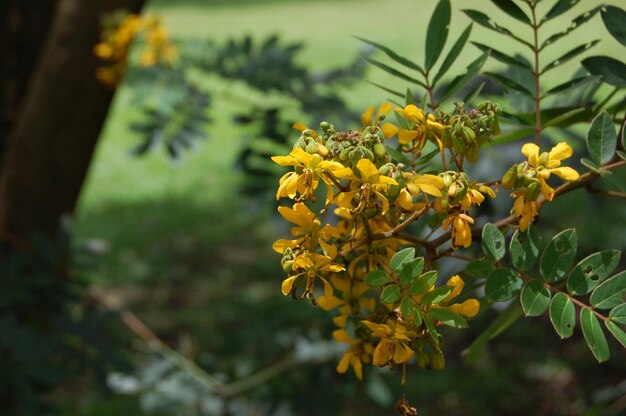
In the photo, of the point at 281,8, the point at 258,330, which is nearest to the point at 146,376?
the point at 258,330

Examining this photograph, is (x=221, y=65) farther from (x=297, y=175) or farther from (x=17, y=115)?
(x=297, y=175)

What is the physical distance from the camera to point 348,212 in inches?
27.3

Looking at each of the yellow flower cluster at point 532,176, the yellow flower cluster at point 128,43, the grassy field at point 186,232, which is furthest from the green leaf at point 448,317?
the yellow flower cluster at point 128,43

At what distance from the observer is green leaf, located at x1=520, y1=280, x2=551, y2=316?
722 millimetres

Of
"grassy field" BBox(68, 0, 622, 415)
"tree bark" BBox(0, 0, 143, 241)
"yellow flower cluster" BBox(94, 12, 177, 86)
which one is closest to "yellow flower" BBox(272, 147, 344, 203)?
"grassy field" BBox(68, 0, 622, 415)

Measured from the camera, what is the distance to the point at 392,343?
680mm

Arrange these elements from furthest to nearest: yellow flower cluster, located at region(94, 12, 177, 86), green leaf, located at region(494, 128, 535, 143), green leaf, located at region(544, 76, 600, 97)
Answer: yellow flower cluster, located at region(94, 12, 177, 86)
green leaf, located at region(494, 128, 535, 143)
green leaf, located at region(544, 76, 600, 97)

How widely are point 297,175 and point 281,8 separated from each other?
10.2m

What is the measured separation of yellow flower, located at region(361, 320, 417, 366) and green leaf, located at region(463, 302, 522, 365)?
97 millimetres

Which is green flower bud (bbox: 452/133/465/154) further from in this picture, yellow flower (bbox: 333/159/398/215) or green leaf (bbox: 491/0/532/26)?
green leaf (bbox: 491/0/532/26)

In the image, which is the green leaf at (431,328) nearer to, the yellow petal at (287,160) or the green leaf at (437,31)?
the yellow petal at (287,160)

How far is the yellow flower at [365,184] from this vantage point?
2.10 ft

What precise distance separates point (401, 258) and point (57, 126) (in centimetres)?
167

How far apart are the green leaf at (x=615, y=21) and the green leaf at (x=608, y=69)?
0.03 m
